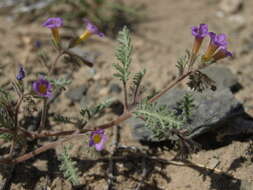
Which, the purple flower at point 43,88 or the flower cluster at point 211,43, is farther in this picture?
the flower cluster at point 211,43

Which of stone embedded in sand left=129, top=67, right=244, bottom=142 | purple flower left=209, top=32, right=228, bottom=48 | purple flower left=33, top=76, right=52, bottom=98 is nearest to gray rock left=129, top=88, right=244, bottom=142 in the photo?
stone embedded in sand left=129, top=67, right=244, bottom=142

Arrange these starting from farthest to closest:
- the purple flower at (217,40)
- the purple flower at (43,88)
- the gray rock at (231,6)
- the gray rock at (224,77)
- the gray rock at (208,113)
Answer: the gray rock at (231,6) < the gray rock at (224,77) < the gray rock at (208,113) < the purple flower at (217,40) < the purple flower at (43,88)

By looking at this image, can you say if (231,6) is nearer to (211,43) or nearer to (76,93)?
(76,93)

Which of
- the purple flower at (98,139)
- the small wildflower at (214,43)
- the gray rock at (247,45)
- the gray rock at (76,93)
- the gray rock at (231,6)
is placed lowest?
the purple flower at (98,139)

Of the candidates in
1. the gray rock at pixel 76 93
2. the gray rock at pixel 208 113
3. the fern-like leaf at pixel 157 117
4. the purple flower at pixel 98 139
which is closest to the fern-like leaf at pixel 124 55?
the fern-like leaf at pixel 157 117

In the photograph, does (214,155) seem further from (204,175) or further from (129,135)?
(129,135)

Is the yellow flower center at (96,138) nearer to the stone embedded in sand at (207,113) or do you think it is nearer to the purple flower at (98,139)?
the purple flower at (98,139)

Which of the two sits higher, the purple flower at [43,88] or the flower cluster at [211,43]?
the flower cluster at [211,43]

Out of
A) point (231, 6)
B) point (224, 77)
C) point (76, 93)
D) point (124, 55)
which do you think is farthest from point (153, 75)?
point (231, 6)
